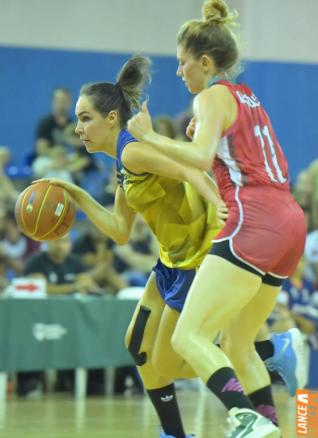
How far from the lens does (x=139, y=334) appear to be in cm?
493

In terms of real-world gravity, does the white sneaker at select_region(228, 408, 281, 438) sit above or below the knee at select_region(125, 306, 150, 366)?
above

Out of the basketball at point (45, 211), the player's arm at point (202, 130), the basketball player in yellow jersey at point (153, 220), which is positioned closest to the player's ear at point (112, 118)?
the basketball player in yellow jersey at point (153, 220)

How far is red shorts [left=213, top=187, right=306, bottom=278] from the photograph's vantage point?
407 cm

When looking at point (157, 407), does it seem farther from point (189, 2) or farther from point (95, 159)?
point (189, 2)

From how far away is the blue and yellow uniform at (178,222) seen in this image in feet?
15.7

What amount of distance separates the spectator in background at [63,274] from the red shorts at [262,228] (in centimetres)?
490

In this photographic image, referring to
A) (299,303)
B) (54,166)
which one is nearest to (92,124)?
(54,166)

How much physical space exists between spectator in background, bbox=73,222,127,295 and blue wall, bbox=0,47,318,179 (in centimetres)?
303

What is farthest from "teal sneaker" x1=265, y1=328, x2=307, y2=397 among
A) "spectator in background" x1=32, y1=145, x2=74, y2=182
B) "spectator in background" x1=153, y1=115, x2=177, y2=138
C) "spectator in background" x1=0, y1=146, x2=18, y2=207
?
"spectator in background" x1=32, y1=145, x2=74, y2=182

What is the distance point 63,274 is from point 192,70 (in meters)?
4.92

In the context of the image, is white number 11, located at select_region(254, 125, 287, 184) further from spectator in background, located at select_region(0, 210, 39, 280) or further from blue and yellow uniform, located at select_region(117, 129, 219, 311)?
spectator in background, located at select_region(0, 210, 39, 280)

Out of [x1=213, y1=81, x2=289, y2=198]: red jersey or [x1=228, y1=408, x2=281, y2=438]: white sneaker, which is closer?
[x1=228, y1=408, x2=281, y2=438]: white sneaker

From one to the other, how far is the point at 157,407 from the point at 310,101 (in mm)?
9273

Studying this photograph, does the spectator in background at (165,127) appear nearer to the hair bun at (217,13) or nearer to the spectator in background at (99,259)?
the spectator in background at (99,259)
